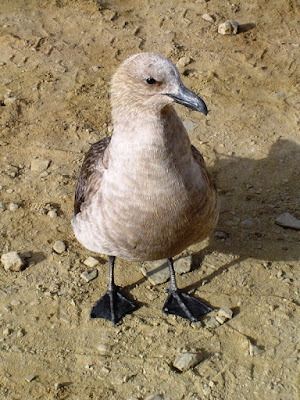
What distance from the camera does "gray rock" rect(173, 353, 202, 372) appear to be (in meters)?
4.06

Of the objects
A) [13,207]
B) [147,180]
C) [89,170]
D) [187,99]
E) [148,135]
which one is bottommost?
[13,207]

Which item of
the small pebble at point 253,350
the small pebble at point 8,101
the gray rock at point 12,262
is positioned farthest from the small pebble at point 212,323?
the small pebble at point 8,101

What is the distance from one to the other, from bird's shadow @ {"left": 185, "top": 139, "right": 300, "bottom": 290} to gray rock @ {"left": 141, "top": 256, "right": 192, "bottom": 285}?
0.11m

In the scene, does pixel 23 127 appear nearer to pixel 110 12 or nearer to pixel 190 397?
pixel 110 12

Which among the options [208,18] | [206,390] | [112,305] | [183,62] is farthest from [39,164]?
[208,18]

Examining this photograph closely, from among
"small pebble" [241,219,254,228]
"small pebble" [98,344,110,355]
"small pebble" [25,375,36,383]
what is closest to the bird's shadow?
"small pebble" [241,219,254,228]

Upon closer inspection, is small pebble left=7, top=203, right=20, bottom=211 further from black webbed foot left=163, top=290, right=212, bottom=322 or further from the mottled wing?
black webbed foot left=163, top=290, right=212, bottom=322

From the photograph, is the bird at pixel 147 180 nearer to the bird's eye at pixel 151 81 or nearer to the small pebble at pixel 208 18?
the bird's eye at pixel 151 81

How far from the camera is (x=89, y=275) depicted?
4852 millimetres

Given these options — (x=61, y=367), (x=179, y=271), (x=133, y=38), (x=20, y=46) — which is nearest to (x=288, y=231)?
(x=179, y=271)

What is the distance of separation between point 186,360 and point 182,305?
526 mm

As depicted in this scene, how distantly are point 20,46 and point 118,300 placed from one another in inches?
168

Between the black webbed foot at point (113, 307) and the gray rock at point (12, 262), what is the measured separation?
2.56 ft

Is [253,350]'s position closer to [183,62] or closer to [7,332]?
[7,332]
